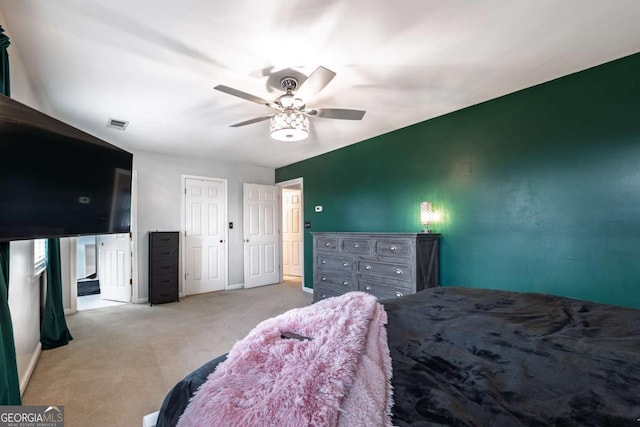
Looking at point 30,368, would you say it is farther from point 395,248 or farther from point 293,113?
point 395,248

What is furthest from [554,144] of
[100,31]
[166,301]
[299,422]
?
[166,301]

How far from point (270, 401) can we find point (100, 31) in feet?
7.75

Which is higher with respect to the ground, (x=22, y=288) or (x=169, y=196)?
(x=169, y=196)

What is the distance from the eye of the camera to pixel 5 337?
50.5 inches

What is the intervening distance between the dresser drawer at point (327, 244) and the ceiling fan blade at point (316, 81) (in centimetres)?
221

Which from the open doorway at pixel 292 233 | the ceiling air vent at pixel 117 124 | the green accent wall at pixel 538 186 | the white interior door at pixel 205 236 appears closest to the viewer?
the green accent wall at pixel 538 186

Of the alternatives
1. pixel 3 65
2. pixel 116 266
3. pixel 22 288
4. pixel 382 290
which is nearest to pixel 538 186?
pixel 382 290

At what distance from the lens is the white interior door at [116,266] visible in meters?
4.51

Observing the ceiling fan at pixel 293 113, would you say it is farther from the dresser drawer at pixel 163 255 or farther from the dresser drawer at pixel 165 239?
the dresser drawer at pixel 163 255

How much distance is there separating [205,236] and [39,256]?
2.51m

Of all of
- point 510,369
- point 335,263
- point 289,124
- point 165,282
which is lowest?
point 165,282

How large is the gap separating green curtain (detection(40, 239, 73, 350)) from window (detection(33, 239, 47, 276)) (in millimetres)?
68

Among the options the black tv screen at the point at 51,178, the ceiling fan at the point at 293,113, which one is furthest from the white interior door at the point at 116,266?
the ceiling fan at the point at 293,113

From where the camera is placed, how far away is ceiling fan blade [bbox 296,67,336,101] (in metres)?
1.84
